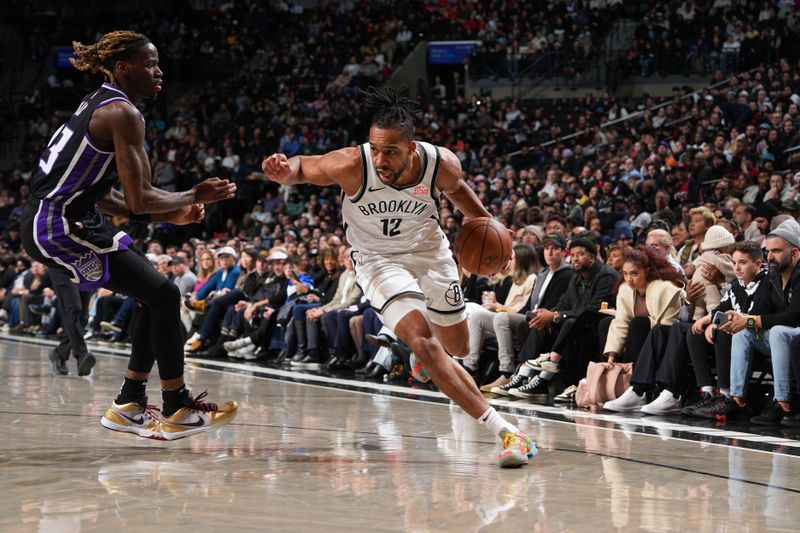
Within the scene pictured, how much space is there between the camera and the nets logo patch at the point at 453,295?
16.6ft

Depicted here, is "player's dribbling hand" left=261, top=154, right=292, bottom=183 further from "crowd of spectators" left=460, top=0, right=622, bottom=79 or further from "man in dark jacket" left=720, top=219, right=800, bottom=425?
"crowd of spectators" left=460, top=0, right=622, bottom=79

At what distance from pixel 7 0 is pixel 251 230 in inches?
590

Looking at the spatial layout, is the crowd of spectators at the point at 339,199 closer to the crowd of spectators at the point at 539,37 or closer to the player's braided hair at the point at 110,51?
the crowd of spectators at the point at 539,37

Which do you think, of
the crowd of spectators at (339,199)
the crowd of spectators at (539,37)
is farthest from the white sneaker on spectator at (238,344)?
the crowd of spectators at (539,37)

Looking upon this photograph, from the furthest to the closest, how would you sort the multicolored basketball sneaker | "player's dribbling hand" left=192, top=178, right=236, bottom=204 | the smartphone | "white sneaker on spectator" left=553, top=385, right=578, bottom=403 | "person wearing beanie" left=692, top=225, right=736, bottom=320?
"white sneaker on spectator" left=553, top=385, right=578, bottom=403 → "person wearing beanie" left=692, top=225, right=736, bottom=320 → the smartphone → "player's dribbling hand" left=192, top=178, right=236, bottom=204 → the multicolored basketball sneaker

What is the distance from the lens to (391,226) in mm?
4961

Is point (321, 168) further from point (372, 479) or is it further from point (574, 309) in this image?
point (574, 309)

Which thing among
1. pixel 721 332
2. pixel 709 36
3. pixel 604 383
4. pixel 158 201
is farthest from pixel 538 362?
pixel 709 36

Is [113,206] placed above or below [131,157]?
below

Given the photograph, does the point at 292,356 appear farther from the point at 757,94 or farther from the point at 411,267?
the point at 757,94

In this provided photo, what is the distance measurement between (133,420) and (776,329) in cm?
372

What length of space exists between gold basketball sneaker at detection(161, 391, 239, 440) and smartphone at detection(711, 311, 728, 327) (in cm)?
311

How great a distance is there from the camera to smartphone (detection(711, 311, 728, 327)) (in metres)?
6.18

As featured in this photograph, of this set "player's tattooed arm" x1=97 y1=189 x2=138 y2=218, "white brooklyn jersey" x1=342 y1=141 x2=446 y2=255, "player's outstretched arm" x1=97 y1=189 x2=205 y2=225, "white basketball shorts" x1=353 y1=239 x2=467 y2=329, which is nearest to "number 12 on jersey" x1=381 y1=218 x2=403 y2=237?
"white brooklyn jersey" x1=342 y1=141 x2=446 y2=255
